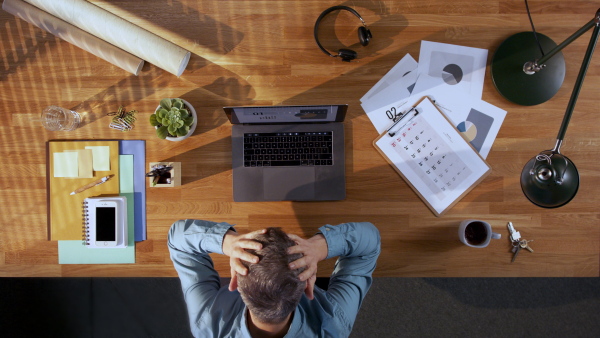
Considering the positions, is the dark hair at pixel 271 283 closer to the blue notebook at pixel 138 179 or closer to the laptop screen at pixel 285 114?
the laptop screen at pixel 285 114

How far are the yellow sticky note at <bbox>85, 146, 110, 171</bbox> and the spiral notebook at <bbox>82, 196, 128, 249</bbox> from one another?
12cm

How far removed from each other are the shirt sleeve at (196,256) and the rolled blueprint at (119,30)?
1.80 ft

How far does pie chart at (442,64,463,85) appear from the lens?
1.22 meters

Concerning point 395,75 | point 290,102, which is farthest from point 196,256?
point 395,75

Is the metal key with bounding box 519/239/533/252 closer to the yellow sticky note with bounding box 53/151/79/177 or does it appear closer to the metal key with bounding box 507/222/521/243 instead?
the metal key with bounding box 507/222/521/243

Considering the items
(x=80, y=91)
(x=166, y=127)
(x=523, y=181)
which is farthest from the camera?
(x=80, y=91)

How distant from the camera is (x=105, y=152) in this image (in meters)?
1.22

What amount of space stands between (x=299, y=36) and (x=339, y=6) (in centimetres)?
17

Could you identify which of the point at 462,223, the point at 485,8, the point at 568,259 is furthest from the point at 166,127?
the point at 568,259

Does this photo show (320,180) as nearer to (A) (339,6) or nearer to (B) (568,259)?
(A) (339,6)

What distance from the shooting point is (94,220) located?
1196 millimetres

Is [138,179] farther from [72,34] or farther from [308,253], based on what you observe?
[308,253]

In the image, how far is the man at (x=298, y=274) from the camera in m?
0.92

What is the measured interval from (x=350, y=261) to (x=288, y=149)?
45 centimetres
